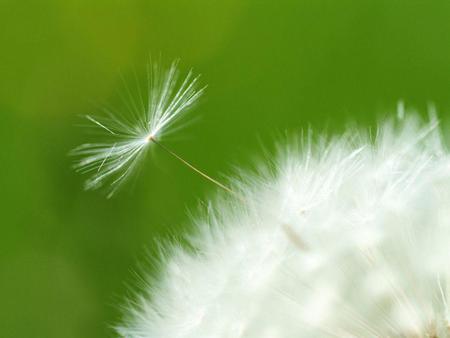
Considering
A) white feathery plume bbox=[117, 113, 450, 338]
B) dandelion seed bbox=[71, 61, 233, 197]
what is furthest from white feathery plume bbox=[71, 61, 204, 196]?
white feathery plume bbox=[117, 113, 450, 338]

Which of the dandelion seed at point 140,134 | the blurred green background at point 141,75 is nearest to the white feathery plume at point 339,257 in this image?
the dandelion seed at point 140,134

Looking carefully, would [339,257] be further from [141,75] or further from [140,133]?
[141,75]

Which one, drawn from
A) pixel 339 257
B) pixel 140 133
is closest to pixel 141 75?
pixel 140 133

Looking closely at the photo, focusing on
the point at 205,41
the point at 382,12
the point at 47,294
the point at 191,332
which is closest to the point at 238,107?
the point at 205,41

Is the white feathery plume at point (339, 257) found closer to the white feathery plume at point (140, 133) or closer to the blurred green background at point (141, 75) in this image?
the white feathery plume at point (140, 133)

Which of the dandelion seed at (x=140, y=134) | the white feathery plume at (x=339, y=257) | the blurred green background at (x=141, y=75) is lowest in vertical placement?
the white feathery plume at (x=339, y=257)

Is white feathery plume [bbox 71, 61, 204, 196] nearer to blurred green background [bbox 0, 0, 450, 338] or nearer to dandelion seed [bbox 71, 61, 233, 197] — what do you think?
dandelion seed [bbox 71, 61, 233, 197]
